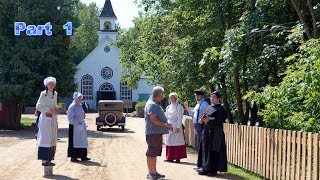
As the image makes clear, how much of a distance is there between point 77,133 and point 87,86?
49626 mm

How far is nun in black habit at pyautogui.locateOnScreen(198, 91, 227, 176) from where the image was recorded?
10.1m

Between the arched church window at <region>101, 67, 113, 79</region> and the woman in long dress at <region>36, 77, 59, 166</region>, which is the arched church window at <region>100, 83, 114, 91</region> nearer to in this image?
the arched church window at <region>101, 67, 113, 79</region>

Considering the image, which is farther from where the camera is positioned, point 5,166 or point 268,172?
point 5,166

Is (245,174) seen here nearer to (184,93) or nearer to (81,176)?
(81,176)

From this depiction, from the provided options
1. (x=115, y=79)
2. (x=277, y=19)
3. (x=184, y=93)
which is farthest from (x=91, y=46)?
(x=277, y=19)

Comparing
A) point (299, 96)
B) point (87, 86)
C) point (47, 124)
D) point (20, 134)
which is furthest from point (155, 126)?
point (87, 86)

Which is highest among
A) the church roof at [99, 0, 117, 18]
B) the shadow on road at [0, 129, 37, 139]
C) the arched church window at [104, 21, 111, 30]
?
the church roof at [99, 0, 117, 18]

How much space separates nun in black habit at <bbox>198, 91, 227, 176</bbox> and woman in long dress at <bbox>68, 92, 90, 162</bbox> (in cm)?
357

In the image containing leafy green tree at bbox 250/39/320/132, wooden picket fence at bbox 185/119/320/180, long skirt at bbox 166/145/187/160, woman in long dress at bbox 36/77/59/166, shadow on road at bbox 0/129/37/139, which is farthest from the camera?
shadow on road at bbox 0/129/37/139

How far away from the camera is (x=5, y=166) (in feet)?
37.2

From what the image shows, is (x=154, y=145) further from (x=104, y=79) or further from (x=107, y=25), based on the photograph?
(x=107, y=25)

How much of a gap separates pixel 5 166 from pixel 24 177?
1.86 m

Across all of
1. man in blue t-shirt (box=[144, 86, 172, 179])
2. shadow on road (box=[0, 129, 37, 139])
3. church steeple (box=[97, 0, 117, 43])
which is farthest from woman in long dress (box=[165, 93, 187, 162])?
church steeple (box=[97, 0, 117, 43])

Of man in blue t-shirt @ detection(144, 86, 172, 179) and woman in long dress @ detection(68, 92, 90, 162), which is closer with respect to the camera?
man in blue t-shirt @ detection(144, 86, 172, 179)
